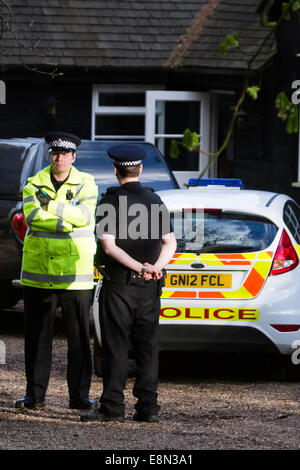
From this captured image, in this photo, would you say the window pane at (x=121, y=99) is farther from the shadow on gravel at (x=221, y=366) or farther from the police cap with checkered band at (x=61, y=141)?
the police cap with checkered band at (x=61, y=141)

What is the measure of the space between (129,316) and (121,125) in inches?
526

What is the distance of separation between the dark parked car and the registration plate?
101 inches

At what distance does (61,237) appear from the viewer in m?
7.07

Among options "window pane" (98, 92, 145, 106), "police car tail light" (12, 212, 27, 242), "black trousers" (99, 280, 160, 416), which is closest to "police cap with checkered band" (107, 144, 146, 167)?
"black trousers" (99, 280, 160, 416)

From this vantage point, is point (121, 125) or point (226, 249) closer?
point (226, 249)

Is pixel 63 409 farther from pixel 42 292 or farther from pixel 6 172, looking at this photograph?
pixel 6 172

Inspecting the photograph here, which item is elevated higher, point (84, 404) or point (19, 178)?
point (19, 178)

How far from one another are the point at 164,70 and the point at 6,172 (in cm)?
873

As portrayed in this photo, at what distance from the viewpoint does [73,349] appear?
7164 millimetres

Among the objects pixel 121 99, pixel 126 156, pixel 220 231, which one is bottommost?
pixel 220 231

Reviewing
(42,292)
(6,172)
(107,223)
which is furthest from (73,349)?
(6,172)

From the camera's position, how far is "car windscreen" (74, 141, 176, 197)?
1158 cm

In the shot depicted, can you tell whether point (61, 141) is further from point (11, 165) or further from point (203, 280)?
point (11, 165)

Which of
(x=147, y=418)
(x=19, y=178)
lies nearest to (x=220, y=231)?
(x=147, y=418)
